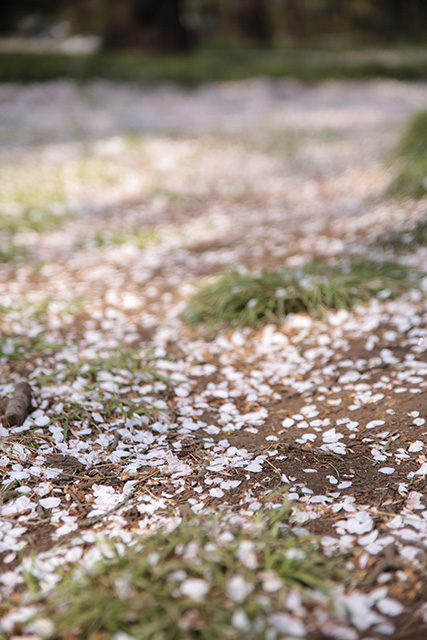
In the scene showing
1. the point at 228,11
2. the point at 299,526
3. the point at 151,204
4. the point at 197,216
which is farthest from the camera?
the point at 228,11

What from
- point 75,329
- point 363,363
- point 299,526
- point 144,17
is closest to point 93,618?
point 299,526

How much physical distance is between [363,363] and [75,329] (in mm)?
1901

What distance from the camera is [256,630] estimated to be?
5.12ft

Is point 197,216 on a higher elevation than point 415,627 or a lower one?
lower

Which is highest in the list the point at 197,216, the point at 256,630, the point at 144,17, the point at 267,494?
the point at 144,17

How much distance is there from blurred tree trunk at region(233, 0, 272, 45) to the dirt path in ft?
65.2

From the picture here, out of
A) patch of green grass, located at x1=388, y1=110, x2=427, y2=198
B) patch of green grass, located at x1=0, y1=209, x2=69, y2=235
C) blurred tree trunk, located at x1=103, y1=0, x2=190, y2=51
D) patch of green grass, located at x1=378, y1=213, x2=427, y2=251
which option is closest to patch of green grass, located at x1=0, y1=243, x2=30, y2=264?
patch of green grass, located at x1=0, y1=209, x2=69, y2=235

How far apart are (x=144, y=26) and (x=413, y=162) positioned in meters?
13.3

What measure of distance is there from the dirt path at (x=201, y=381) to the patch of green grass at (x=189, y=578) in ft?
0.35

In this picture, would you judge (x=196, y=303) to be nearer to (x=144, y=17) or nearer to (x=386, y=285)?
(x=386, y=285)

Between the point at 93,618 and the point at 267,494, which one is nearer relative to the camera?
the point at 93,618

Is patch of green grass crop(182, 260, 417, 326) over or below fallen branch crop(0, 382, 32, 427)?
below

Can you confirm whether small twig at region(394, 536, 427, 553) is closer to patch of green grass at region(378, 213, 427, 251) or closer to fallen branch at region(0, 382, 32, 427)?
fallen branch at region(0, 382, 32, 427)

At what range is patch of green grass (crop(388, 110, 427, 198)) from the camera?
5.17 meters
